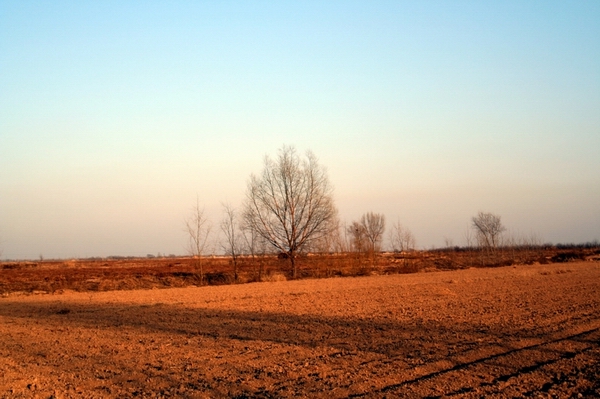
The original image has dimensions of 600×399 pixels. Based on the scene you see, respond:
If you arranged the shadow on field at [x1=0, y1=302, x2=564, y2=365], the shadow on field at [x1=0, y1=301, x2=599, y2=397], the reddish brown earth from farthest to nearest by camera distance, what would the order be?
the shadow on field at [x1=0, y1=302, x2=564, y2=365] → the shadow on field at [x1=0, y1=301, x2=599, y2=397] → the reddish brown earth

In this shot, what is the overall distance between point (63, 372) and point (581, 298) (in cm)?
1879

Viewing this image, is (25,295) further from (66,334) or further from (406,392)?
(406,392)

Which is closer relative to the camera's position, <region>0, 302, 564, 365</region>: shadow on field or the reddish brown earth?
the reddish brown earth

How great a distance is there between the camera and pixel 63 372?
32.7ft

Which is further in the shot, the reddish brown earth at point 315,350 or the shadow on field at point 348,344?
the shadow on field at point 348,344

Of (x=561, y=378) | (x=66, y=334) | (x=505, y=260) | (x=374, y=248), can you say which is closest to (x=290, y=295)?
(x=66, y=334)

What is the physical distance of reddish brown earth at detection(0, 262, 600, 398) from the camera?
8289mm

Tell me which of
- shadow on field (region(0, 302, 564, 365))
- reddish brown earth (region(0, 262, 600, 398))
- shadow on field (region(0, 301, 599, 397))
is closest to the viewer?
reddish brown earth (region(0, 262, 600, 398))

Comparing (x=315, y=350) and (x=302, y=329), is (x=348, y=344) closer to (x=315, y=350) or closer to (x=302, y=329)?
(x=315, y=350)

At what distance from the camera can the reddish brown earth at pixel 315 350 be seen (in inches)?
326

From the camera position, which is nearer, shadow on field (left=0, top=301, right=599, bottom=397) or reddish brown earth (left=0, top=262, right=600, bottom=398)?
reddish brown earth (left=0, top=262, right=600, bottom=398)

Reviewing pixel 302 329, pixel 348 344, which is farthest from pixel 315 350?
pixel 302 329

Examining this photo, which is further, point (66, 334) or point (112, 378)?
point (66, 334)

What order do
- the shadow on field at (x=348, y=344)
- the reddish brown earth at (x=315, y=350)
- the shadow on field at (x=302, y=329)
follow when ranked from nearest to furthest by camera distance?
the reddish brown earth at (x=315, y=350)
the shadow on field at (x=348, y=344)
the shadow on field at (x=302, y=329)
